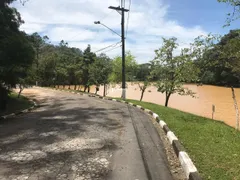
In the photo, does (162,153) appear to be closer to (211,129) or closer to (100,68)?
(211,129)

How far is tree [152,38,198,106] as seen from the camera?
18734 mm

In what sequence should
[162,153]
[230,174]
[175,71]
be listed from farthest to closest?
[175,71] → [162,153] → [230,174]

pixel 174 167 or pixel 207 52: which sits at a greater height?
pixel 207 52

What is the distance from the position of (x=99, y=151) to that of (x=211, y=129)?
402 centimetres

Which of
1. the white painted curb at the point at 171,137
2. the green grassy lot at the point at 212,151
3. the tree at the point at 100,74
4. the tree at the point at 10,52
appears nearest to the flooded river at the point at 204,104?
the tree at the point at 100,74

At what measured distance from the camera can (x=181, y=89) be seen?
63.5ft

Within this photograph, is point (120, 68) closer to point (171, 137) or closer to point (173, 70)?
point (173, 70)

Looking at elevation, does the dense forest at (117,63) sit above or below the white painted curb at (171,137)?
above

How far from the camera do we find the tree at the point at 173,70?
18.7 metres

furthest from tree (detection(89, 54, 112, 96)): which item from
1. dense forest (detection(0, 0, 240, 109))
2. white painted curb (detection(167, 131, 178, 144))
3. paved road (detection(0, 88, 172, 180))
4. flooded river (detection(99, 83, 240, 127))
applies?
white painted curb (detection(167, 131, 178, 144))

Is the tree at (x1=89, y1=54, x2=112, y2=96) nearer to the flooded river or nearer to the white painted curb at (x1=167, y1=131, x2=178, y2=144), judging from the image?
the flooded river

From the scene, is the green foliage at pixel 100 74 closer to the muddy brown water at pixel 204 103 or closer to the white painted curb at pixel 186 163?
the muddy brown water at pixel 204 103

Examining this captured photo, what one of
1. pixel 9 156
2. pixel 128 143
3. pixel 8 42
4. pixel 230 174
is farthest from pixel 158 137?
pixel 8 42

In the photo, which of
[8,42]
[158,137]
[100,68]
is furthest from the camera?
[100,68]
